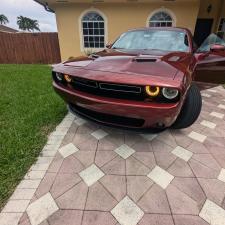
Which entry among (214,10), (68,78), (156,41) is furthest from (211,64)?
(214,10)

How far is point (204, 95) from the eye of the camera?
4109mm

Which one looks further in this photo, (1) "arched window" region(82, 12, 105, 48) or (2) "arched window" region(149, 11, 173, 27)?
(1) "arched window" region(82, 12, 105, 48)

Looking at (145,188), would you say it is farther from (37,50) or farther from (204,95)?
(37,50)

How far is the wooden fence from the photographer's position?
9438 millimetres

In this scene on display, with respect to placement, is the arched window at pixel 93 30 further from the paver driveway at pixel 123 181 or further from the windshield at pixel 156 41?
the paver driveway at pixel 123 181

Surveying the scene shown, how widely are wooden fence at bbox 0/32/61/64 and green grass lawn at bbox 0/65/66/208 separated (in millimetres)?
5856

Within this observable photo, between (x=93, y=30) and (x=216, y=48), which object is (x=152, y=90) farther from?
(x=93, y=30)

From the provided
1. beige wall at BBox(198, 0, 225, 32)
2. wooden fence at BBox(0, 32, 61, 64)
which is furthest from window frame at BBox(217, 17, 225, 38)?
wooden fence at BBox(0, 32, 61, 64)

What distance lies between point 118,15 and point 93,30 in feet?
4.69

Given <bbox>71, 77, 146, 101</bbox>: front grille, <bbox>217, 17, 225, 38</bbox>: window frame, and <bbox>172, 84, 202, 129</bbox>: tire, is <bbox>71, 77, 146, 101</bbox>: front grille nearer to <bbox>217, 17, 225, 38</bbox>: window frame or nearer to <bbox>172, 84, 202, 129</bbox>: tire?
<bbox>172, 84, 202, 129</bbox>: tire

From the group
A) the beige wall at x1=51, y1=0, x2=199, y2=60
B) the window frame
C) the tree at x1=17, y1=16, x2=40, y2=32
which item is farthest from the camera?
the tree at x1=17, y1=16, x2=40, y2=32

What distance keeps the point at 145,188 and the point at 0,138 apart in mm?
1996

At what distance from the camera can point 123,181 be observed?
1660mm

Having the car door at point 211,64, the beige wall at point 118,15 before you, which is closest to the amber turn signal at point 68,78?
the car door at point 211,64
